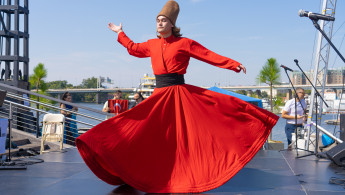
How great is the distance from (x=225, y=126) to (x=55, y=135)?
4269mm

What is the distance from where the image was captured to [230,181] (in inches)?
139

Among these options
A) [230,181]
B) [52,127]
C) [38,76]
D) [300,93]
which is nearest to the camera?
[230,181]

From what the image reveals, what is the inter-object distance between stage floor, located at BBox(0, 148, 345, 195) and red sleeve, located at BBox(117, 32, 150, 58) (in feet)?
3.80

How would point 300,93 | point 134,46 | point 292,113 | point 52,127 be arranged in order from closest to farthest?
point 134,46 < point 52,127 < point 300,93 < point 292,113

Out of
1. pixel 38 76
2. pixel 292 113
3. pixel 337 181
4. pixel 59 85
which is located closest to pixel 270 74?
pixel 38 76

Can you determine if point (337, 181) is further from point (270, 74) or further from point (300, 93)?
point (270, 74)

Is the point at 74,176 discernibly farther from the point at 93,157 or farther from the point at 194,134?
the point at 194,134

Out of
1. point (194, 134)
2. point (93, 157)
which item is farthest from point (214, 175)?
point (93, 157)

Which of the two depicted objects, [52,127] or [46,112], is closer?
[52,127]

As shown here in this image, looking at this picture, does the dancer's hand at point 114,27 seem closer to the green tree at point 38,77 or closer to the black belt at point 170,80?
the black belt at point 170,80

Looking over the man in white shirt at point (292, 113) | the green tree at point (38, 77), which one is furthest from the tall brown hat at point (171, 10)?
the green tree at point (38, 77)

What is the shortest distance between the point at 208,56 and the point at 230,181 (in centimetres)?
119

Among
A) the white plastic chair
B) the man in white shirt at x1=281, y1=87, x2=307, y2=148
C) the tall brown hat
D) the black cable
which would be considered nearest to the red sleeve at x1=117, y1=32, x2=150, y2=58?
the tall brown hat

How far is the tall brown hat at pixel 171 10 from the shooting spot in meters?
3.22
